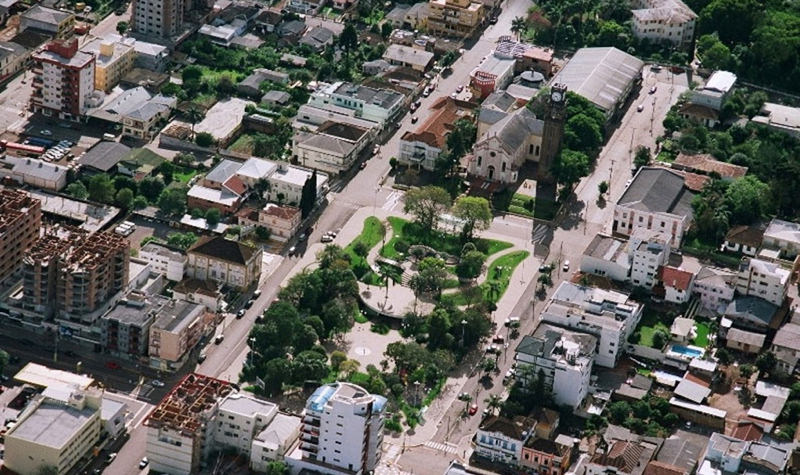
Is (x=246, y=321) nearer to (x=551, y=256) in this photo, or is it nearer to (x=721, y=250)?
(x=551, y=256)

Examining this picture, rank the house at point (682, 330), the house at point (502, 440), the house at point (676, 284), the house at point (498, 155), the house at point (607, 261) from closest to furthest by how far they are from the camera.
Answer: the house at point (502, 440), the house at point (682, 330), the house at point (676, 284), the house at point (607, 261), the house at point (498, 155)

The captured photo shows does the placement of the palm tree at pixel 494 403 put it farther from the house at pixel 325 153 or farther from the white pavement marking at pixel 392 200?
the house at pixel 325 153

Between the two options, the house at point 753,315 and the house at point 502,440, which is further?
the house at point 753,315

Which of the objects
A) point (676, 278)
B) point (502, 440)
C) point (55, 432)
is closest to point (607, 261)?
point (676, 278)

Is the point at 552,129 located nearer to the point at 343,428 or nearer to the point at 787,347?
the point at 787,347

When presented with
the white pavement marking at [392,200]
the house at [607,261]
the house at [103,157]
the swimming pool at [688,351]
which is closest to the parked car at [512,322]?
the house at [607,261]

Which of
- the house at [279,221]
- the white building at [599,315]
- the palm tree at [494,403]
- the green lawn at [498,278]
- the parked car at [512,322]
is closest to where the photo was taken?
the palm tree at [494,403]

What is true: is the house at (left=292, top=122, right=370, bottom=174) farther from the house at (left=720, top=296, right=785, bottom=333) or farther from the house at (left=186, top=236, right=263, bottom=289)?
the house at (left=720, top=296, right=785, bottom=333)
